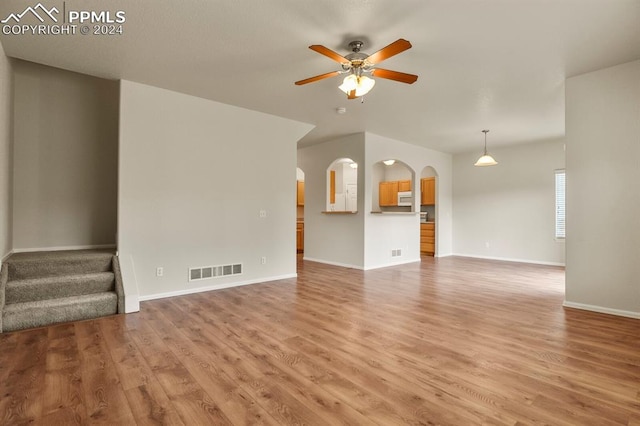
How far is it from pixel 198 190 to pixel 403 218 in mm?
4656

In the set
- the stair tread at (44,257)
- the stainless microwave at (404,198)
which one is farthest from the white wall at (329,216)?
the stair tread at (44,257)

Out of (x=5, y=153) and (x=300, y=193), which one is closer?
(x=5, y=153)

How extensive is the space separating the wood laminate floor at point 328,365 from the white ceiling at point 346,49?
271 cm

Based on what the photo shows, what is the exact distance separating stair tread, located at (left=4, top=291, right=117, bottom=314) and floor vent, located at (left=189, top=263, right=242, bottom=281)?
1020 millimetres

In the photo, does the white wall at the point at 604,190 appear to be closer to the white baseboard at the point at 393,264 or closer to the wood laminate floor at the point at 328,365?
the wood laminate floor at the point at 328,365

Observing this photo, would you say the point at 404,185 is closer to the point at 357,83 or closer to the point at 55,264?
the point at 357,83

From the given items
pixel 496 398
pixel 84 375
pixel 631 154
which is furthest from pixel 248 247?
pixel 631 154

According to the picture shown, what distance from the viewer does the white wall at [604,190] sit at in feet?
11.5

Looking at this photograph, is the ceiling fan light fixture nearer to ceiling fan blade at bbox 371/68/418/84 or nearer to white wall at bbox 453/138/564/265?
ceiling fan blade at bbox 371/68/418/84

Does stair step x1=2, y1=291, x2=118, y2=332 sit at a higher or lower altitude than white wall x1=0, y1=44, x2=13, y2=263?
lower

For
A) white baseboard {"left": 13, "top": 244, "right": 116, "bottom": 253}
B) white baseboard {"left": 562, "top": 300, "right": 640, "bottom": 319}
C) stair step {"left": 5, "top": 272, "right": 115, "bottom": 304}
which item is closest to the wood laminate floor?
white baseboard {"left": 562, "top": 300, "right": 640, "bottom": 319}

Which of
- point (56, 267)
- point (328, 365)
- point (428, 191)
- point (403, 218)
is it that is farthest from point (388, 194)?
point (56, 267)

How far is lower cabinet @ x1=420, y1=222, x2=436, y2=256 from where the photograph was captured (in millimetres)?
8625

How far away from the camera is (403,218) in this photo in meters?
7.50
